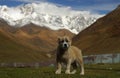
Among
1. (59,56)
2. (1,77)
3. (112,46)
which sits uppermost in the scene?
(112,46)

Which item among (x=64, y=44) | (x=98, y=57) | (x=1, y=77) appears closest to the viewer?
(x=1, y=77)

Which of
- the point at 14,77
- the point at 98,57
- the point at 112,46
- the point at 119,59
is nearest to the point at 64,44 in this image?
the point at 14,77

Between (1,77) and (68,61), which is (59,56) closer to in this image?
(68,61)

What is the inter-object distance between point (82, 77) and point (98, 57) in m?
68.0

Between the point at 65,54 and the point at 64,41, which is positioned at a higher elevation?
the point at 64,41

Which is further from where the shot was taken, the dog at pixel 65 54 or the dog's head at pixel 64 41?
the dog at pixel 65 54

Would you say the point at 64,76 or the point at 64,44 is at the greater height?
the point at 64,44

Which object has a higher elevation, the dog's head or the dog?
the dog's head

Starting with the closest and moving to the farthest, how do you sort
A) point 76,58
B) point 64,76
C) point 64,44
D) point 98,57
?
point 64,76, point 64,44, point 76,58, point 98,57

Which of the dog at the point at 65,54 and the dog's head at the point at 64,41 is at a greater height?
the dog's head at the point at 64,41

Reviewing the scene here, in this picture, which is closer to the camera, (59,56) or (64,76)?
(64,76)

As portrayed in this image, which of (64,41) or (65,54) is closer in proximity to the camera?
(64,41)

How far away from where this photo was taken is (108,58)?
282 ft

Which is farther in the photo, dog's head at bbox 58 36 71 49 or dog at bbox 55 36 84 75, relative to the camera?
dog at bbox 55 36 84 75
